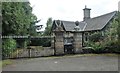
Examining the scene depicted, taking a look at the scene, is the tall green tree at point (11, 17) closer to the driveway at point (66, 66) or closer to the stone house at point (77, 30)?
the stone house at point (77, 30)

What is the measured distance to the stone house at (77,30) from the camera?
16031 millimetres

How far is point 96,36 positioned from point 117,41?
8.70m

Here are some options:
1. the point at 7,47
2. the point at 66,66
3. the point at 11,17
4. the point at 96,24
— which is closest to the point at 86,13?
the point at 96,24

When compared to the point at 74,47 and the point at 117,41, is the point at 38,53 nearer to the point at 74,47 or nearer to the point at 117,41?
the point at 74,47

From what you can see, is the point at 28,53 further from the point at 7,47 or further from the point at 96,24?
the point at 96,24

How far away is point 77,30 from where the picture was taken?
1659 cm

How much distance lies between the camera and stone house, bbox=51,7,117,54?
16.0 meters

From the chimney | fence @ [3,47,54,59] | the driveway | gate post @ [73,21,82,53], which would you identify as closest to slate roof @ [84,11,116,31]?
the chimney

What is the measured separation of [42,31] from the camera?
43.7 metres

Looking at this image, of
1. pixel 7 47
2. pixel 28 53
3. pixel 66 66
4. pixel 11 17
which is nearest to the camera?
pixel 66 66

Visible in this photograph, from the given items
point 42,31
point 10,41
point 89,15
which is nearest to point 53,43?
point 10,41

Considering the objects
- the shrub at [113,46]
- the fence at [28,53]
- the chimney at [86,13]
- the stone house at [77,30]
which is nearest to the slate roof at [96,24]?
the stone house at [77,30]

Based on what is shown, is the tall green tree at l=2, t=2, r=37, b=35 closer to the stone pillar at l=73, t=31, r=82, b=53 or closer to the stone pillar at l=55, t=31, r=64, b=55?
the stone pillar at l=55, t=31, r=64, b=55

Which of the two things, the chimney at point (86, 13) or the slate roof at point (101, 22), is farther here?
the chimney at point (86, 13)
